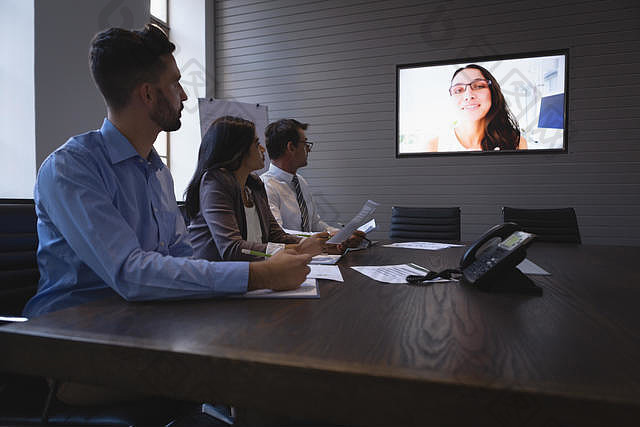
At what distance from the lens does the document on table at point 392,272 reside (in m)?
1.16

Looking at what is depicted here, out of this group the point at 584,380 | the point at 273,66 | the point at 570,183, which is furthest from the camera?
the point at 273,66

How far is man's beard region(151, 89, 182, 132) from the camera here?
1162 mm

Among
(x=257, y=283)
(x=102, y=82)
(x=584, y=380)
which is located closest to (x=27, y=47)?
(x=102, y=82)

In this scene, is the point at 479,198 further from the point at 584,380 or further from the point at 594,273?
the point at 584,380

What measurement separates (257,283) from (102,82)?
2.49 feet

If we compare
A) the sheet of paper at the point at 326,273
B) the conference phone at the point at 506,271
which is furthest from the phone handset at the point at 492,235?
the sheet of paper at the point at 326,273

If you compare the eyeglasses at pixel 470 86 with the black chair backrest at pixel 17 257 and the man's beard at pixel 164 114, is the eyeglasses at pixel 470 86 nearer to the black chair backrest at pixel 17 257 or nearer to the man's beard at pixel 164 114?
the man's beard at pixel 164 114

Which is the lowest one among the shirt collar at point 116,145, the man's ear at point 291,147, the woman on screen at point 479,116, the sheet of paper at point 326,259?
the sheet of paper at point 326,259

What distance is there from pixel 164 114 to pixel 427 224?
6.92ft

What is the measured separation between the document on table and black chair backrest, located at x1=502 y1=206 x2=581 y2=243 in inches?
62.3

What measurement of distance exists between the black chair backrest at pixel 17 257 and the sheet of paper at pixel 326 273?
0.84 meters

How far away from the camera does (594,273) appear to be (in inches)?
51.3

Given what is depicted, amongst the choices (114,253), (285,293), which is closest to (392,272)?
(285,293)

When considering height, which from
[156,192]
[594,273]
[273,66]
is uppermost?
[273,66]
